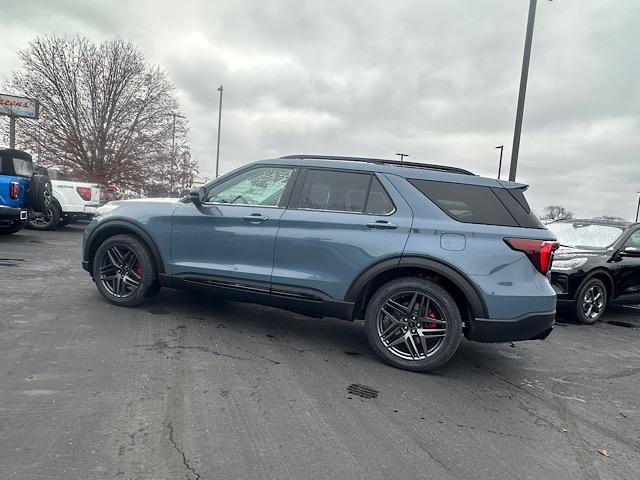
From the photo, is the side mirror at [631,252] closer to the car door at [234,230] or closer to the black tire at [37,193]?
the car door at [234,230]

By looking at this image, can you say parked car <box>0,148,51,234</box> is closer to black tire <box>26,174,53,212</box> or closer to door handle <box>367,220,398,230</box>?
black tire <box>26,174,53,212</box>

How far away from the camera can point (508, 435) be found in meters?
2.93

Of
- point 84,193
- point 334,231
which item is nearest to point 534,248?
point 334,231

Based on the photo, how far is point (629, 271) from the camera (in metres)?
6.83

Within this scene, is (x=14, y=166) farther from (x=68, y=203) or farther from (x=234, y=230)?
(x=234, y=230)

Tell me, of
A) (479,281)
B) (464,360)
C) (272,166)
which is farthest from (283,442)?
Result: (272,166)

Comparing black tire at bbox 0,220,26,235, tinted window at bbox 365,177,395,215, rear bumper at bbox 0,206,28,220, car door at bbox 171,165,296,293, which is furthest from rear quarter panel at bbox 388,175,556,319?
black tire at bbox 0,220,26,235

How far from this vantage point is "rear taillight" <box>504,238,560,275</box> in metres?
3.73

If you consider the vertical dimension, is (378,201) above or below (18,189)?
above

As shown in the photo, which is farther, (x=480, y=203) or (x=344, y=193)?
(x=344, y=193)

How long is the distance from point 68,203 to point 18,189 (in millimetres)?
3893

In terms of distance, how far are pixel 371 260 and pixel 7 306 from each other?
162 inches

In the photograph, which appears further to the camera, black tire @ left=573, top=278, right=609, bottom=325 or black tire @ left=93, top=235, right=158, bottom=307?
black tire @ left=573, top=278, right=609, bottom=325

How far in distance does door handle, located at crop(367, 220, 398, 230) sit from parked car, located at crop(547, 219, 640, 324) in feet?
12.2
